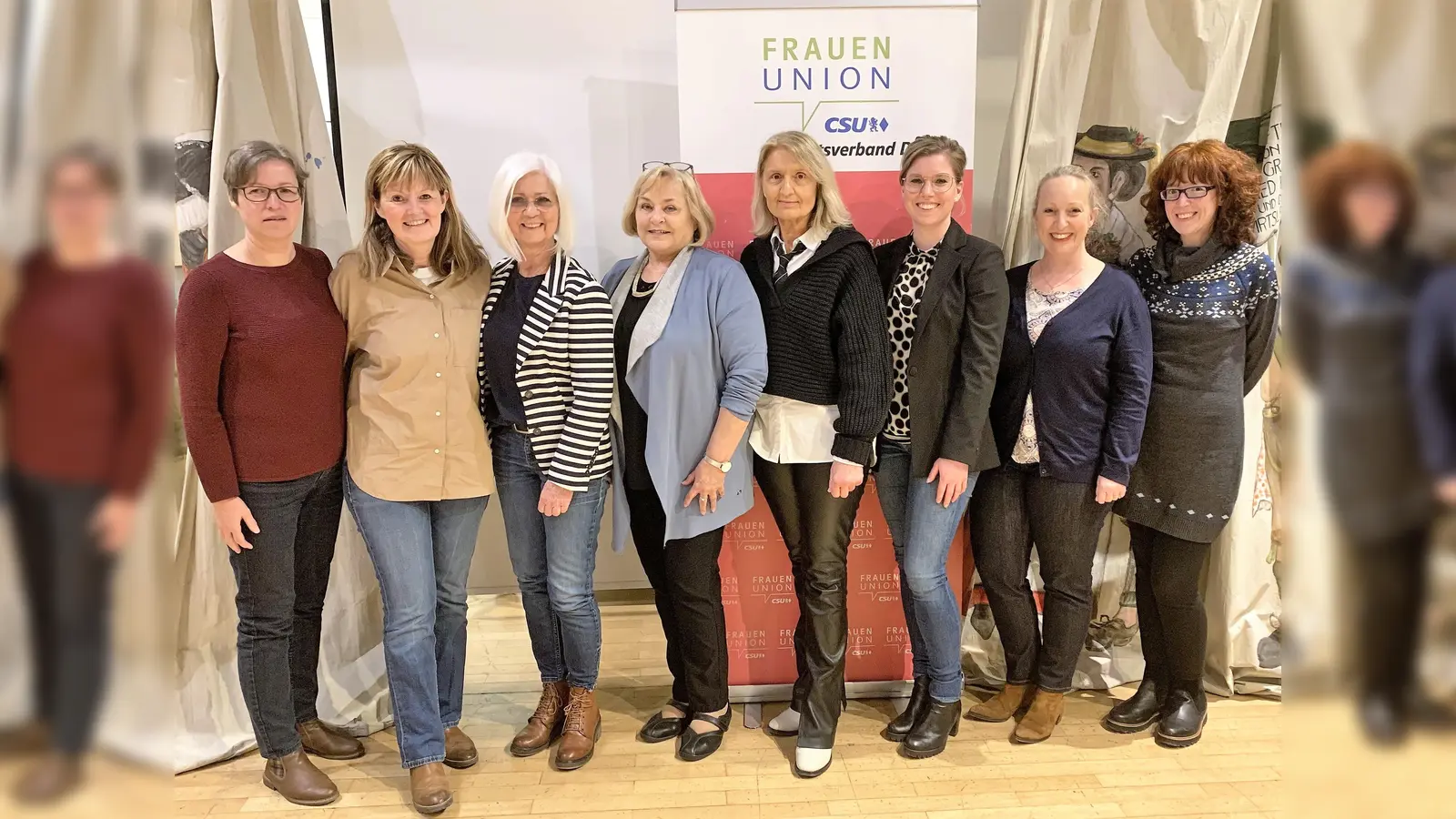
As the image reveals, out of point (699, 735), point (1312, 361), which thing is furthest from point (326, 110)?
point (1312, 361)

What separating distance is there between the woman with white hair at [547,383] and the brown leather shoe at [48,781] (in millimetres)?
1875

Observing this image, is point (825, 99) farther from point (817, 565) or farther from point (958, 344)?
point (817, 565)

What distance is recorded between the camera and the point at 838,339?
2.22 m

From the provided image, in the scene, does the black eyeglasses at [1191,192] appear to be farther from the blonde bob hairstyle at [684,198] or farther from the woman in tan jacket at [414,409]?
the woman in tan jacket at [414,409]

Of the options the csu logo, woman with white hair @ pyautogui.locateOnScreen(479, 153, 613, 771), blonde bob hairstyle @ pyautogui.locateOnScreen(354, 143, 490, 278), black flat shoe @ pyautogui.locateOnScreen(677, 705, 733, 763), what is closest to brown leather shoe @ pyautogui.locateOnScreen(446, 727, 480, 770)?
woman with white hair @ pyautogui.locateOnScreen(479, 153, 613, 771)

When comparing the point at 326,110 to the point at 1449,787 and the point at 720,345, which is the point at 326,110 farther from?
the point at 1449,787

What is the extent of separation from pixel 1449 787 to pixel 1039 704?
7.85 ft

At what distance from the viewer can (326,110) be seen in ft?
10.1

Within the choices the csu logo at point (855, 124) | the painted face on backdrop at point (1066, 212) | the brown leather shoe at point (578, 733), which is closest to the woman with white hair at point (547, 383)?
the brown leather shoe at point (578, 733)

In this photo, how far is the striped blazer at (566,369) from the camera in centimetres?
212

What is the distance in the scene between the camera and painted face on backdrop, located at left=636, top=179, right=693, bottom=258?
225 centimetres

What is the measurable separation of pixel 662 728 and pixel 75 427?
2443 millimetres

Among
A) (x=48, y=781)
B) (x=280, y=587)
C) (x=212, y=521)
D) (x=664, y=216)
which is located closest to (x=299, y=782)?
(x=280, y=587)

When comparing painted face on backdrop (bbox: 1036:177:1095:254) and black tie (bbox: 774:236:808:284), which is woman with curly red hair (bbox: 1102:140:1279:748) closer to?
painted face on backdrop (bbox: 1036:177:1095:254)
